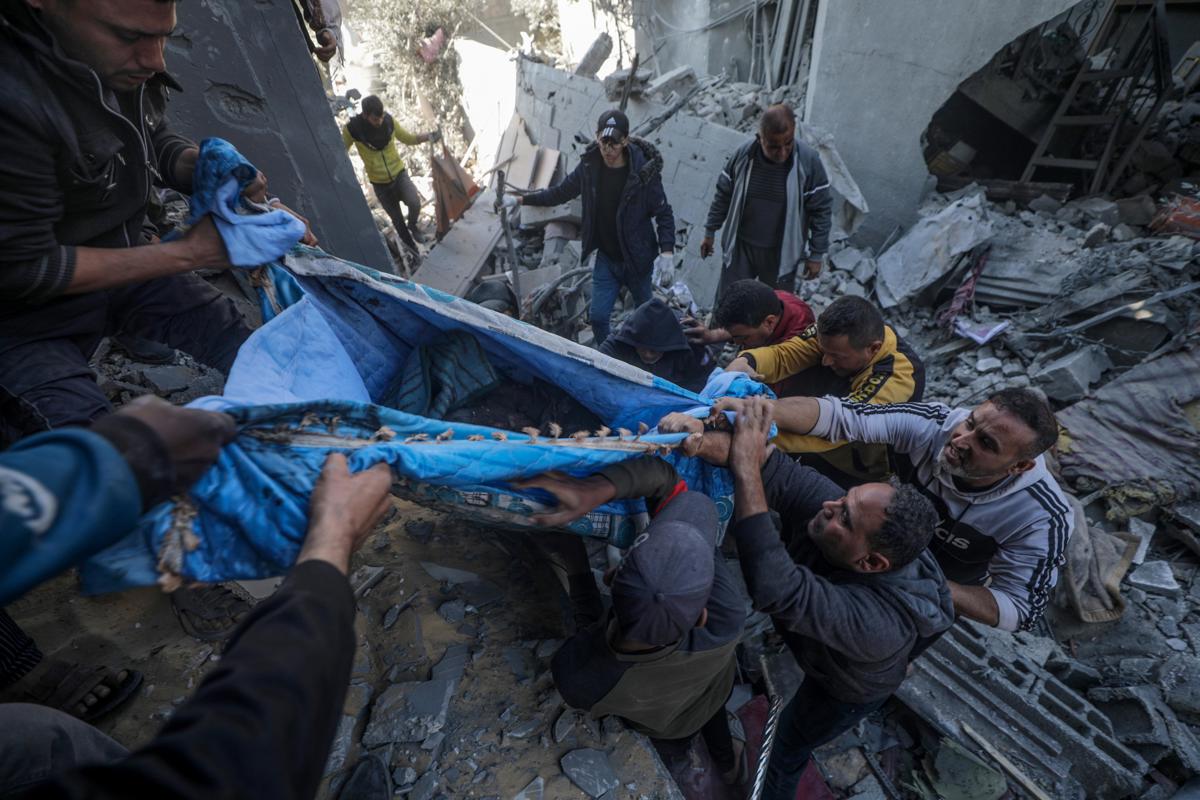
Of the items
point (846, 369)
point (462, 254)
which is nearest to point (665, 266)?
point (462, 254)

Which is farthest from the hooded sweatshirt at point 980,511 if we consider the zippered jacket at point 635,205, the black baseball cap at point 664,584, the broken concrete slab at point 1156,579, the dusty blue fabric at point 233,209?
the zippered jacket at point 635,205

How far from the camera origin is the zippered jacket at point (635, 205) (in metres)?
4.43

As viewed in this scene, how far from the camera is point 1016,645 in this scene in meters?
3.00

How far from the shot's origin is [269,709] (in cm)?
84

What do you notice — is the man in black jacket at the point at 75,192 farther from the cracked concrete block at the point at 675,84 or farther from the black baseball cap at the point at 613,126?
the cracked concrete block at the point at 675,84

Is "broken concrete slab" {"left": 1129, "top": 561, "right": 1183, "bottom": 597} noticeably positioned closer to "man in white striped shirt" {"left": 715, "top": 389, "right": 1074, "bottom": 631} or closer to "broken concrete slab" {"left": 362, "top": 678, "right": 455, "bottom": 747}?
"man in white striped shirt" {"left": 715, "top": 389, "right": 1074, "bottom": 631}

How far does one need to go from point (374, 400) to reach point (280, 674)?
1416 mm

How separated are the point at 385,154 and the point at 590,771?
695 cm

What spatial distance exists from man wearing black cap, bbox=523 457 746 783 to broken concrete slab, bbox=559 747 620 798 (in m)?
0.14

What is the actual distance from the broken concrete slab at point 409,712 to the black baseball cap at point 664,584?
81 cm

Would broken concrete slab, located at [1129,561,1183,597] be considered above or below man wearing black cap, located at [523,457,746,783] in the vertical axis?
below

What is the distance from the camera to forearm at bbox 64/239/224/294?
155cm

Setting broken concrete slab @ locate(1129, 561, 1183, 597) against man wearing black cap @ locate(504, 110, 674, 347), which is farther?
man wearing black cap @ locate(504, 110, 674, 347)

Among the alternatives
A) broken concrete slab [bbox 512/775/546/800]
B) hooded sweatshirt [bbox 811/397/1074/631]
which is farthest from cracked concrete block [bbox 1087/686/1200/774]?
broken concrete slab [bbox 512/775/546/800]
